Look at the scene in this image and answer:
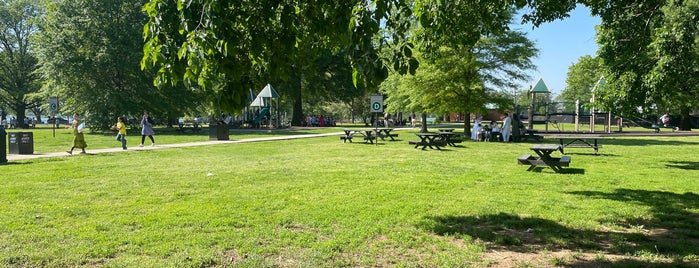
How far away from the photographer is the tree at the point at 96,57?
3155cm

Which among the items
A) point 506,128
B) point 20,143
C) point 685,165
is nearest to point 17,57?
point 20,143

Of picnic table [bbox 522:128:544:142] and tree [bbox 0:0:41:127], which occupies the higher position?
tree [bbox 0:0:41:127]

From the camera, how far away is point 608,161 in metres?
12.9

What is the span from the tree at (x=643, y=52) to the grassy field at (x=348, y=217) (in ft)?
5.48

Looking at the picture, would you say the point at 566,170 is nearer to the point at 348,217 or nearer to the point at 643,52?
the point at 643,52

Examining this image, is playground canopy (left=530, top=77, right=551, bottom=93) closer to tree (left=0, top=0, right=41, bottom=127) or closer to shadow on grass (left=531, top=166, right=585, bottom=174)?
shadow on grass (left=531, top=166, right=585, bottom=174)

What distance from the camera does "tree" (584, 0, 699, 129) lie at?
7.61m

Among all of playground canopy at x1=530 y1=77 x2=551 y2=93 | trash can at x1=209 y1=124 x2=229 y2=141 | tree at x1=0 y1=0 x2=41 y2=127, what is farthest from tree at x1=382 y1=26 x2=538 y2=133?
tree at x1=0 y1=0 x2=41 y2=127

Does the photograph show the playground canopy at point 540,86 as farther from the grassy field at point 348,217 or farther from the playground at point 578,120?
the grassy field at point 348,217

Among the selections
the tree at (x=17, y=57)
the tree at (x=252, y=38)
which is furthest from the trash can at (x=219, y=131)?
the tree at (x=17, y=57)

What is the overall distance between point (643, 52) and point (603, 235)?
541 cm

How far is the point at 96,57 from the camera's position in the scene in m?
Answer: 31.6

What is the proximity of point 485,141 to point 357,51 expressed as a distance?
19300 millimetres

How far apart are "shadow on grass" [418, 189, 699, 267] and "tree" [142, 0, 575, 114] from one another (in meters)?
2.34
